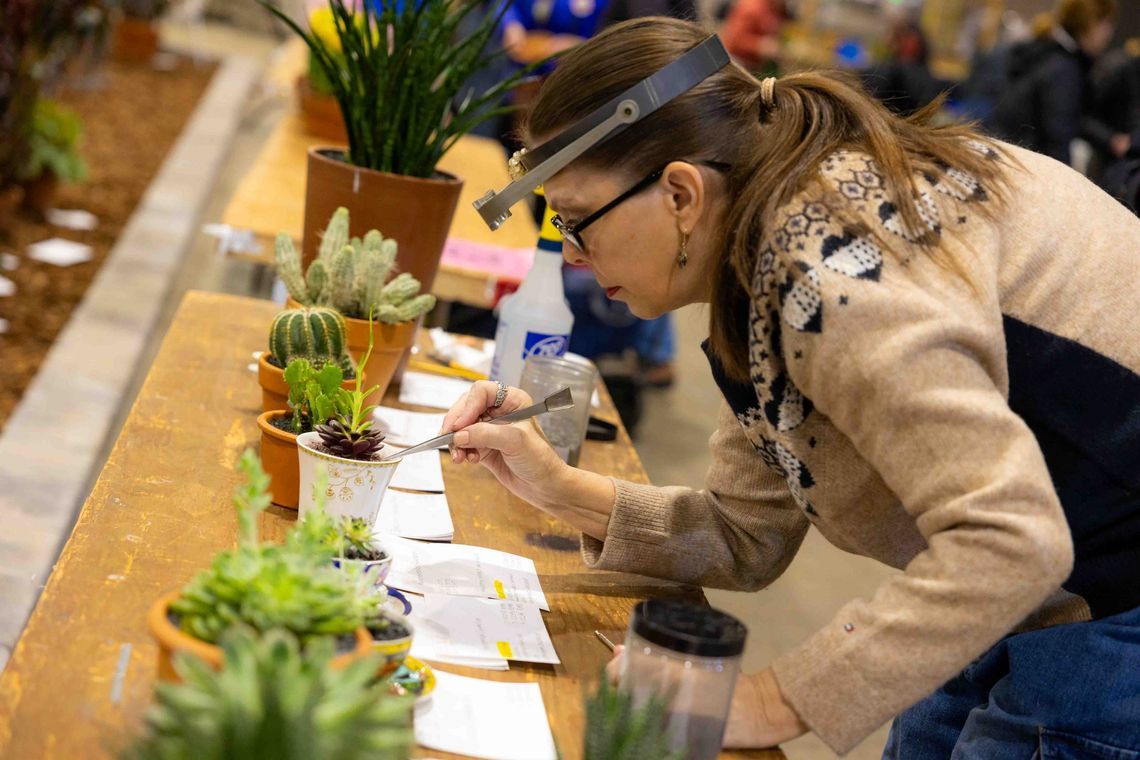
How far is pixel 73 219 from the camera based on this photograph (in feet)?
18.4

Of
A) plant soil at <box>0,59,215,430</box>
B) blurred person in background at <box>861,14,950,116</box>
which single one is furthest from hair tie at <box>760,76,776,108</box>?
blurred person in background at <box>861,14,950,116</box>

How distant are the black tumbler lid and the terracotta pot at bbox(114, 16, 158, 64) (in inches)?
422

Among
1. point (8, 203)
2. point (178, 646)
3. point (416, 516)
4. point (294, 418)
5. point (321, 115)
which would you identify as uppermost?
point (178, 646)

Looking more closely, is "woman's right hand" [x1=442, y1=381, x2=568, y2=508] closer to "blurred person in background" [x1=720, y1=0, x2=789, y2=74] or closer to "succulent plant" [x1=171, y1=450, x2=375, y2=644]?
"succulent plant" [x1=171, y1=450, x2=375, y2=644]

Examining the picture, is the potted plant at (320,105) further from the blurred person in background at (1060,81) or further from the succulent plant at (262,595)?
the blurred person in background at (1060,81)

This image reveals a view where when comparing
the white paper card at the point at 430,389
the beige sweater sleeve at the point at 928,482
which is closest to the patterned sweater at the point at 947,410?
the beige sweater sleeve at the point at 928,482

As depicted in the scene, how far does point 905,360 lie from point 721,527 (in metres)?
0.54

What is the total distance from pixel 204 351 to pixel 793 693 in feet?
4.00

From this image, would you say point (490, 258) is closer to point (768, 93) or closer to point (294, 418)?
point (294, 418)

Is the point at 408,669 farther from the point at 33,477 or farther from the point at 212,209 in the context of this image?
the point at 212,209

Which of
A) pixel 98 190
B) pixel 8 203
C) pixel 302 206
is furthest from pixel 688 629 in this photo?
pixel 98 190

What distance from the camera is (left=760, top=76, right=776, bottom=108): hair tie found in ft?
4.30

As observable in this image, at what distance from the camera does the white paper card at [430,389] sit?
2.01 meters

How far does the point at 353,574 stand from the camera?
1027mm
